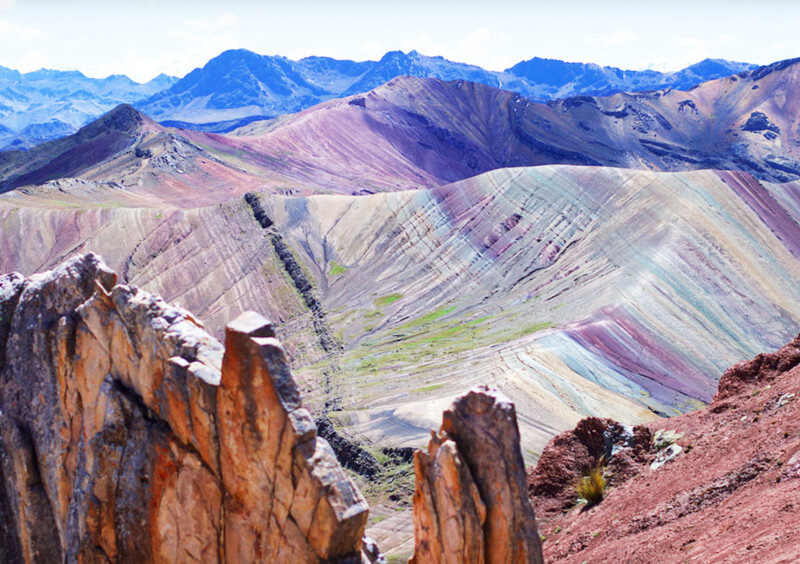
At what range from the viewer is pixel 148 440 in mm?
10188

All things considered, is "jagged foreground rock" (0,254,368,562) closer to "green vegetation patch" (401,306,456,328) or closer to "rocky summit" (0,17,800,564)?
"rocky summit" (0,17,800,564)

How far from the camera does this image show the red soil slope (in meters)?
9.76

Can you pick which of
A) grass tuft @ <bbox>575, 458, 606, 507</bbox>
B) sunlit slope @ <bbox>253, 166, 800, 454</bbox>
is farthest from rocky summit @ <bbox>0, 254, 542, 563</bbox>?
sunlit slope @ <bbox>253, 166, 800, 454</bbox>

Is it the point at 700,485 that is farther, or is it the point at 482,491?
the point at 700,485

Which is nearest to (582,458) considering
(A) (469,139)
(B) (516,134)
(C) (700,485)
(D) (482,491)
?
(C) (700,485)

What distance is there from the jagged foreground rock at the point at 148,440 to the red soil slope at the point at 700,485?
509 centimetres

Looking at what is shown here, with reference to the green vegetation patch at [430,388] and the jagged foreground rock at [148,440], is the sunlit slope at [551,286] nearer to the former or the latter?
the green vegetation patch at [430,388]

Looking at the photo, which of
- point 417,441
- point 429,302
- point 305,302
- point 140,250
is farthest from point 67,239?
point 417,441

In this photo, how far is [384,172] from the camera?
90188mm

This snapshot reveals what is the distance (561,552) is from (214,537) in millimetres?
6337

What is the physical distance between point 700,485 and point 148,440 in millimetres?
9228

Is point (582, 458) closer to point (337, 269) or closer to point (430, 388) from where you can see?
point (430, 388)

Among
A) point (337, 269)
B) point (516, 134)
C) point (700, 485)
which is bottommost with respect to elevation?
point (700, 485)

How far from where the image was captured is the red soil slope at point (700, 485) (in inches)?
384
